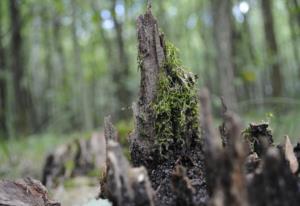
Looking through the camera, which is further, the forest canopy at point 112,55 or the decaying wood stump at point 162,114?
the forest canopy at point 112,55

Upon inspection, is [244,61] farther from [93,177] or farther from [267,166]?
[267,166]

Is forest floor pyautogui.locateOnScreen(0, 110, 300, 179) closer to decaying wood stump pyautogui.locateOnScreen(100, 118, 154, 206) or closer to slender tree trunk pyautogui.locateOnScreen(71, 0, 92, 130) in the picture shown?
slender tree trunk pyautogui.locateOnScreen(71, 0, 92, 130)

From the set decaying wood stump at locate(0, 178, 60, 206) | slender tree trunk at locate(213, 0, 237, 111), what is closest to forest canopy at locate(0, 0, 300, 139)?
slender tree trunk at locate(213, 0, 237, 111)

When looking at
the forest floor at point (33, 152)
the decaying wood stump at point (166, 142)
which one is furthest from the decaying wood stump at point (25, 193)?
the forest floor at point (33, 152)

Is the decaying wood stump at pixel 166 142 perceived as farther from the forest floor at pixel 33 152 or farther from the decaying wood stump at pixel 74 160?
the decaying wood stump at pixel 74 160

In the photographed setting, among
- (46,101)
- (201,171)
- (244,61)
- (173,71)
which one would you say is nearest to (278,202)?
(201,171)

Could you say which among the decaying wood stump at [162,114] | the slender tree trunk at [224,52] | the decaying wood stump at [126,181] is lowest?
the decaying wood stump at [126,181]
